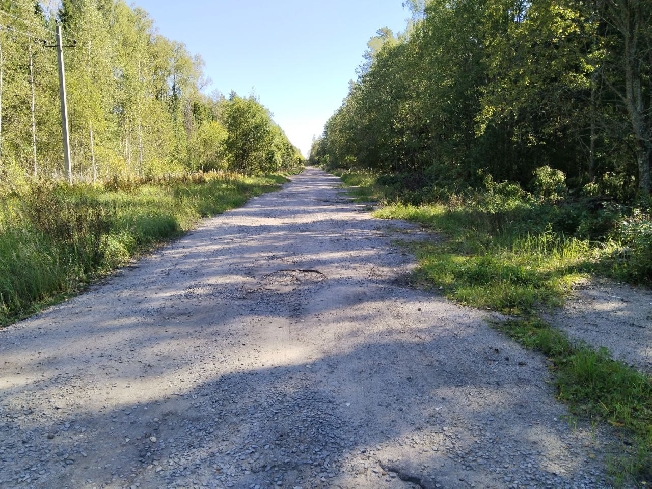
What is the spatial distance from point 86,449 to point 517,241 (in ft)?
26.0

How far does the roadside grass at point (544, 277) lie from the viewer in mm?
3127

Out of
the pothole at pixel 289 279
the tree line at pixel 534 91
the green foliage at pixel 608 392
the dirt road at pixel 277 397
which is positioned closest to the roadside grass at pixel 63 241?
the dirt road at pixel 277 397

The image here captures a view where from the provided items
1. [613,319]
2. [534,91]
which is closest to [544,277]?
[613,319]

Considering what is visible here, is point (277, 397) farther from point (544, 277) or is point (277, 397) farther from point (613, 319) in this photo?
point (544, 277)

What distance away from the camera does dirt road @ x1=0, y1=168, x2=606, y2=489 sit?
2.57 meters

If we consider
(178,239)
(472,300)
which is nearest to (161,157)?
(178,239)

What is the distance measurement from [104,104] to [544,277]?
31194mm

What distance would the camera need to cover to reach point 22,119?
78.6 ft

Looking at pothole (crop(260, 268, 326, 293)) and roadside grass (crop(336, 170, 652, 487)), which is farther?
pothole (crop(260, 268, 326, 293))

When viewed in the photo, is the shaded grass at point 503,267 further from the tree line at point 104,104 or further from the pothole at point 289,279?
the tree line at point 104,104

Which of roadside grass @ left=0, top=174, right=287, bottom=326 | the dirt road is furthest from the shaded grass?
roadside grass @ left=0, top=174, right=287, bottom=326

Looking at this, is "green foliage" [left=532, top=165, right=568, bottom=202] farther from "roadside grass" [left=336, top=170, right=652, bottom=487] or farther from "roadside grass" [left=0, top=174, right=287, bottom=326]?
"roadside grass" [left=0, top=174, right=287, bottom=326]

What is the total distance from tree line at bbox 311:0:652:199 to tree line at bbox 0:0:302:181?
51.4 ft

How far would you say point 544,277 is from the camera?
6438mm
